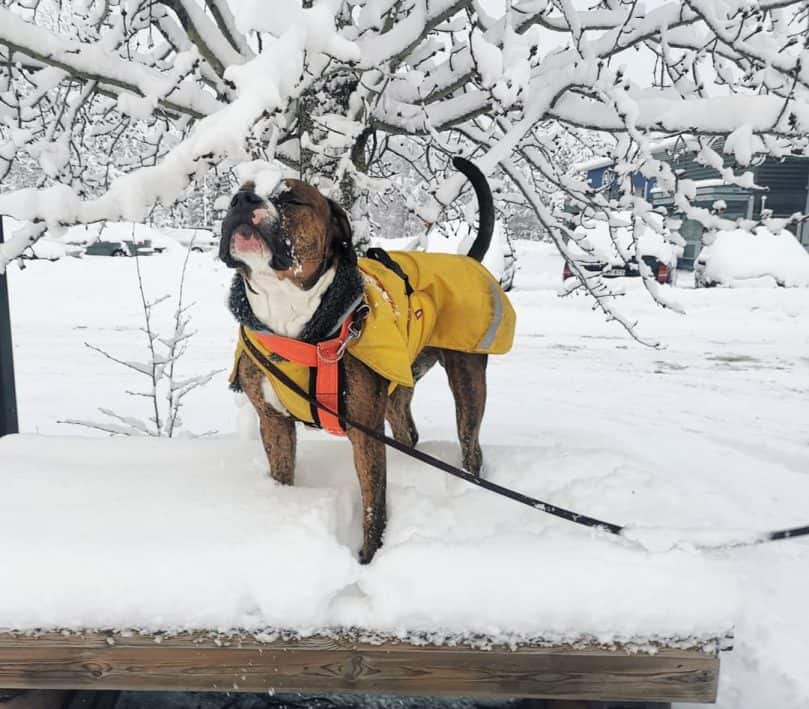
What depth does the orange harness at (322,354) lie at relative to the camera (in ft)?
6.40

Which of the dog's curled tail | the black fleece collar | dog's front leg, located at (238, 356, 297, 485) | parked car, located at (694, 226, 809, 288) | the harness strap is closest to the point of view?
the black fleece collar

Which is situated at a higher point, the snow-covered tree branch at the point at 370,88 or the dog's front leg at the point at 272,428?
the snow-covered tree branch at the point at 370,88

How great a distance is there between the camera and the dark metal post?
3084 mm

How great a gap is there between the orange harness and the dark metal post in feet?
6.00

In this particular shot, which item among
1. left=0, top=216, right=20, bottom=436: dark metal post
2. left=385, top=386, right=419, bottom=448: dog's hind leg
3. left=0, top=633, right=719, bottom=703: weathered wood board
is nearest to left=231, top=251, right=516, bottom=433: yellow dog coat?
left=385, top=386, right=419, bottom=448: dog's hind leg

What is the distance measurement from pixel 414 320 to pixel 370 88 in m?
1.12

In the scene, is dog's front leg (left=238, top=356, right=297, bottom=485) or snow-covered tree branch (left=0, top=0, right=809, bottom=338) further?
dog's front leg (left=238, top=356, right=297, bottom=485)

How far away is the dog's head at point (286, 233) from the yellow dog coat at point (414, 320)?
8.6 inches

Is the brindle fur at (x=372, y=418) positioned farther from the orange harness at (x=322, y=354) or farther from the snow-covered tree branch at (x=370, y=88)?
the snow-covered tree branch at (x=370, y=88)

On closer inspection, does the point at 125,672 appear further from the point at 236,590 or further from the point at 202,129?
the point at 202,129

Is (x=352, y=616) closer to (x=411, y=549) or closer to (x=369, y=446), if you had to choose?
(x=411, y=549)

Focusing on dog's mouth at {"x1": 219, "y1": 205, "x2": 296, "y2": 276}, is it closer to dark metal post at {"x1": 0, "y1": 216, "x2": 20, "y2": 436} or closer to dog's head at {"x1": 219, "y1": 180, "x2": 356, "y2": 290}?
dog's head at {"x1": 219, "y1": 180, "x2": 356, "y2": 290}

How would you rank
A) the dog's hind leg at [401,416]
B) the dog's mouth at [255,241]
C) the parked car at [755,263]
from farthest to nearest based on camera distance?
the parked car at [755,263] < the dog's hind leg at [401,416] < the dog's mouth at [255,241]

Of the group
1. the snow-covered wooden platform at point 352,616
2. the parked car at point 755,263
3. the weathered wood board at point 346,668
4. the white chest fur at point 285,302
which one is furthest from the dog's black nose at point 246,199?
the parked car at point 755,263
